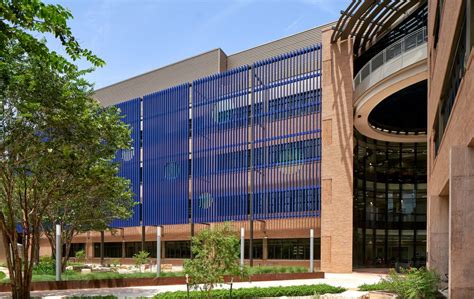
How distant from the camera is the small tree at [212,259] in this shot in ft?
52.1

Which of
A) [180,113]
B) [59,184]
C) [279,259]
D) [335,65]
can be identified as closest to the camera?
[59,184]

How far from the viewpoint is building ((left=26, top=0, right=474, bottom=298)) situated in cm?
3453

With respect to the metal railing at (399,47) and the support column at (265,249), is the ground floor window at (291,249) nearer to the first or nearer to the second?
the support column at (265,249)

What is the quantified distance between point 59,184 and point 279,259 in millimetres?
28137

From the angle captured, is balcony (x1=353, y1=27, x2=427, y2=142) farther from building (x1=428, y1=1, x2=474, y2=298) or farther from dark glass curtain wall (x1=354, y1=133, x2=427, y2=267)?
building (x1=428, y1=1, x2=474, y2=298)

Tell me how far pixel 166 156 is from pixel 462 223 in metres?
40.9

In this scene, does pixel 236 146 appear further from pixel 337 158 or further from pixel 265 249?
pixel 337 158

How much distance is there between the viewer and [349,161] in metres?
35.8

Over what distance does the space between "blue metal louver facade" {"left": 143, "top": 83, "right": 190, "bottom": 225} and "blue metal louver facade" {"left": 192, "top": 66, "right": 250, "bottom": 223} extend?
154 centimetres

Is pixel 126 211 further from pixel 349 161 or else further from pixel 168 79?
pixel 168 79

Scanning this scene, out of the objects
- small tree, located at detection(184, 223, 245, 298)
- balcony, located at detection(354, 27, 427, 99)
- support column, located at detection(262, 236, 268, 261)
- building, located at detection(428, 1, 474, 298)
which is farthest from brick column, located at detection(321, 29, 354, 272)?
small tree, located at detection(184, 223, 245, 298)

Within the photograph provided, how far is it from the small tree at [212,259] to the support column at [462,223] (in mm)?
7115

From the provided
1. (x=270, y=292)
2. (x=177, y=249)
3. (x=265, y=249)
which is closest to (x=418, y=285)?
(x=270, y=292)

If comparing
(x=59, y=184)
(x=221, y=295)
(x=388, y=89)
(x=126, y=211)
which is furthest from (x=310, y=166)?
(x=59, y=184)
